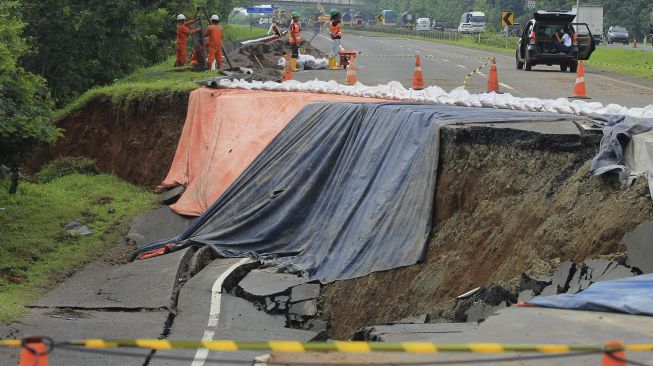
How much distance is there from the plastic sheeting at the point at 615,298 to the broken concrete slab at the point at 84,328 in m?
4.32

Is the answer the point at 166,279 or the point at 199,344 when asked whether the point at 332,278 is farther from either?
the point at 199,344

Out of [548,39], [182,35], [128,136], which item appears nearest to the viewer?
[128,136]

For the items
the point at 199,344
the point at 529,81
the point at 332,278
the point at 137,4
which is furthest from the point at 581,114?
the point at 137,4

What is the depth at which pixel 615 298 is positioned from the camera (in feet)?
28.5

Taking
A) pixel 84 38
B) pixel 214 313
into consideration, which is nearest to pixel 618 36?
pixel 84 38

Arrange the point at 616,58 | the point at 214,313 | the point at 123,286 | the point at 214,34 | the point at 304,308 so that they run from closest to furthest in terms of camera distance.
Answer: the point at 214,313, the point at 304,308, the point at 123,286, the point at 214,34, the point at 616,58

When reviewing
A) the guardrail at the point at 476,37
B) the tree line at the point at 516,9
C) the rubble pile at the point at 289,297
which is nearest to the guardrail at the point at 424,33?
the guardrail at the point at 476,37

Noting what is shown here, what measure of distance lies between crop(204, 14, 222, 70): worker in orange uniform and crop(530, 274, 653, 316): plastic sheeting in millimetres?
20171

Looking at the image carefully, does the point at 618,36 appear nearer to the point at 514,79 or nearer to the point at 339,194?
the point at 514,79

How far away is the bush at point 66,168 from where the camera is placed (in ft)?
80.1

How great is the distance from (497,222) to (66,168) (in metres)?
14.4

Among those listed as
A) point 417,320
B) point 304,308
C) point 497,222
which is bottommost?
point 304,308

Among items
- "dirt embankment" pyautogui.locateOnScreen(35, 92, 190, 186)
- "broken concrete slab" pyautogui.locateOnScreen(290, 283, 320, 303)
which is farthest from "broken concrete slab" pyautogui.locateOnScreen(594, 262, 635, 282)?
"dirt embankment" pyautogui.locateOnScreen(35, 92, 190, 186)

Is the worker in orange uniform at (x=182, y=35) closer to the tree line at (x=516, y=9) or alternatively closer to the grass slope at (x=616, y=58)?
the grass slope at (x=616, y=58)
